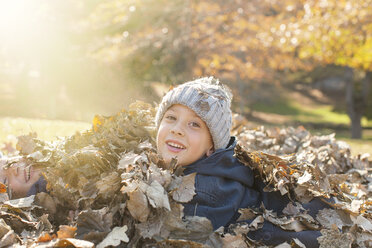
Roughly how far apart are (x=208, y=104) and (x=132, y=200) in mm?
949

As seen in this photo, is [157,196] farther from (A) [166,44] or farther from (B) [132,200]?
(A) [166,44]

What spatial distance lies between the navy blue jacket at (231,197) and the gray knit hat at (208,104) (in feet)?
0.44

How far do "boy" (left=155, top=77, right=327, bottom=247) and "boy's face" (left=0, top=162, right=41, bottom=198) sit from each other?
100 cm

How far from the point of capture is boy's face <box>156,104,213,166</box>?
2.81m

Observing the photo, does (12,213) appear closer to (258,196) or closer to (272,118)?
(258,196)

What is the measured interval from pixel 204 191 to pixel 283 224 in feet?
1.80

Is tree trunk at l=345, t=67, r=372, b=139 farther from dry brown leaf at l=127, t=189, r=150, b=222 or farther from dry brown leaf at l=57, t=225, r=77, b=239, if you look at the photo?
dry brown leaf at l=57, t=225, r=77, b=239

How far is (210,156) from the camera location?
2.83 m

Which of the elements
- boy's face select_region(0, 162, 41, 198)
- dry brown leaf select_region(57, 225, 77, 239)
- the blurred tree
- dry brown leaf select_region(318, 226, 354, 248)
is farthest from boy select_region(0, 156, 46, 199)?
the blurred tree

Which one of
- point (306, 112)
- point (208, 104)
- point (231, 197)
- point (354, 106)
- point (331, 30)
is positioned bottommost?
point (306, 112)

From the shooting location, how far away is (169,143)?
2842 mm

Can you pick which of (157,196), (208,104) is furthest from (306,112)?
(157,196)

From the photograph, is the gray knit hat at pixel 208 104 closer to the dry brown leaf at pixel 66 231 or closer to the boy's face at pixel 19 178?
the boy's face at pixel 19 178

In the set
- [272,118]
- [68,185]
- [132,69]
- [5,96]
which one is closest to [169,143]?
[68,185]
